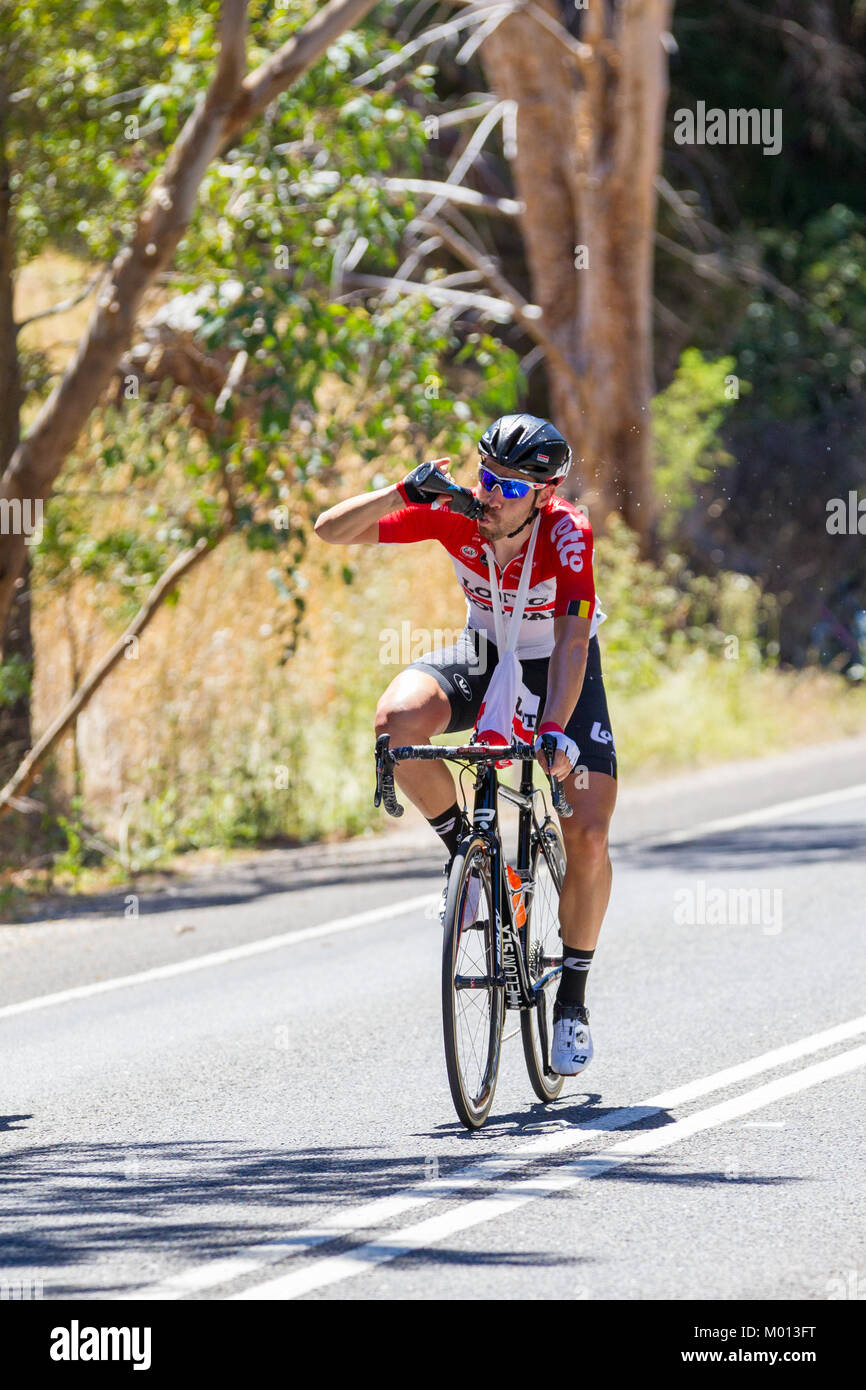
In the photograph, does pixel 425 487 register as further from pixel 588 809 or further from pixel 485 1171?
pixel 485 1171

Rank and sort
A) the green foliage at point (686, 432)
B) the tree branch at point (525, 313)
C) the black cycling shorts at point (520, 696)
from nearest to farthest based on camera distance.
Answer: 1. the black cycling shorts at point (520, 696)
2. the tree branch at point (525, 313)
3. the green foliage at point (686, 432)

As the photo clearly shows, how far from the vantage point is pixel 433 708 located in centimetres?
602

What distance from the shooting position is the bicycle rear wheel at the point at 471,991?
18.5ft

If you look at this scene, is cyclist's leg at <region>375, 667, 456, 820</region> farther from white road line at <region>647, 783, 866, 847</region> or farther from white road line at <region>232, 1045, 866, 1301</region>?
white road line at <region>647, 783, 866, 847</region>

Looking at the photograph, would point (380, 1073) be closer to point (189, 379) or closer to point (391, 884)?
point (391, 884)

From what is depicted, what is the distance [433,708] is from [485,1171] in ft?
4.57

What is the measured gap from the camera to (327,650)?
51.2 ft

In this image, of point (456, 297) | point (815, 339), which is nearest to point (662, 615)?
point (456, 297)

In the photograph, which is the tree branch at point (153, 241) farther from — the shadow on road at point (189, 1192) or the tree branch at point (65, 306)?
the shadow on road at point (189, 1192)

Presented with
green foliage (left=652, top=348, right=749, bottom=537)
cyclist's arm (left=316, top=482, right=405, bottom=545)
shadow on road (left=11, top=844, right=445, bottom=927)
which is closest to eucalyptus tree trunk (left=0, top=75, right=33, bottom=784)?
shadow on road (left=11, top=844, right=445, bottom=927)

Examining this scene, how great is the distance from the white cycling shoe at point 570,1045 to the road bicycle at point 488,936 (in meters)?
0.06

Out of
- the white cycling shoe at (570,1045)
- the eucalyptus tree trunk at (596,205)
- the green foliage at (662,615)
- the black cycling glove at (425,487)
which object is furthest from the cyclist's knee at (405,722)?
the eucalyptus tree trunk at (596,205)

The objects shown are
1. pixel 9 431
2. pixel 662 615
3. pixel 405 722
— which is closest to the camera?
→ pixel 405 722
